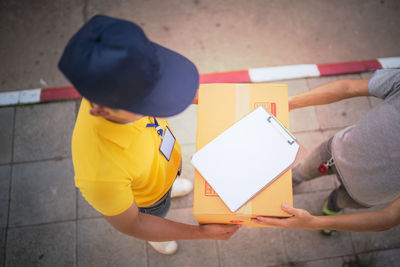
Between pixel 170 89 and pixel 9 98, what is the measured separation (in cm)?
286

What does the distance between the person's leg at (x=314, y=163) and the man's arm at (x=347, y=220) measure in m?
0.59

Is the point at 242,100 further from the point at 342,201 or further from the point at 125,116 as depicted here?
the point at 342,201

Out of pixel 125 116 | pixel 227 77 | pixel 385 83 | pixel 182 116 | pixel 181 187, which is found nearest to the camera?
pixel 125 116

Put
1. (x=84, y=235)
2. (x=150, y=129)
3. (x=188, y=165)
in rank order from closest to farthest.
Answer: (x=150, y=129), (x=84, y=235), (x=188, y=165)

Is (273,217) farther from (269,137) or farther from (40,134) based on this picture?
(40,134)

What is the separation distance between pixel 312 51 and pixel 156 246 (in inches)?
121

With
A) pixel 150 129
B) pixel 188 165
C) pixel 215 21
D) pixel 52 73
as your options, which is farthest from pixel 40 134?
pixel 215 21

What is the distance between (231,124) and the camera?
1.53m

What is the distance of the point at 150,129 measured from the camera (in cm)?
142

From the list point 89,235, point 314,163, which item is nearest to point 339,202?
point 314,163

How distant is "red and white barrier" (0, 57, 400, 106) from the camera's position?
10.0 ft

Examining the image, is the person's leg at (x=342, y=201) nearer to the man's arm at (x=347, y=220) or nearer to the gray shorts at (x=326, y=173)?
the gray shorts at (x=326, y=173)

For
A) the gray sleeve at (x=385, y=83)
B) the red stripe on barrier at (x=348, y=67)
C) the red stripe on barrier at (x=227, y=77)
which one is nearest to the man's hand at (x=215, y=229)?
the gray sleeve at (x=385, y=83)

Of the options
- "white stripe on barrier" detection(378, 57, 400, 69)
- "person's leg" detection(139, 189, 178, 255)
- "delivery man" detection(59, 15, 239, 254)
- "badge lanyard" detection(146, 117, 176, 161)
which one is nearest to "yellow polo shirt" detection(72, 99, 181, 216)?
"delivery man" detection(59, 15, 239, 254)
